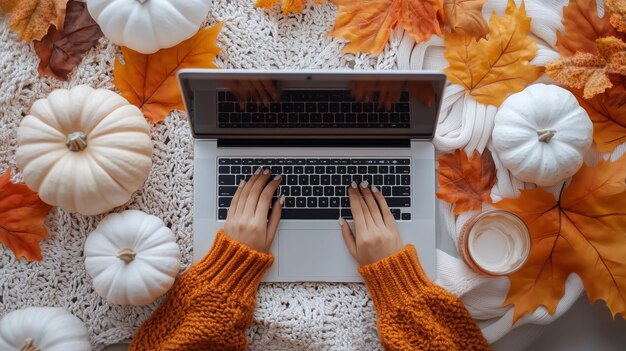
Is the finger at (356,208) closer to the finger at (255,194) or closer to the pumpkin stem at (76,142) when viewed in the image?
the finger at (255,194)

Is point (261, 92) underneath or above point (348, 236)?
above

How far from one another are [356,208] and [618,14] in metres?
0.54

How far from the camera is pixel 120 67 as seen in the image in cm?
98

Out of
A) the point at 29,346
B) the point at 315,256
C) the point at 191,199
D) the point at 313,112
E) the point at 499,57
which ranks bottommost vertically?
the point at 29,346

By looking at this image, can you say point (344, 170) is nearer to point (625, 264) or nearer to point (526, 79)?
point (526, 79)

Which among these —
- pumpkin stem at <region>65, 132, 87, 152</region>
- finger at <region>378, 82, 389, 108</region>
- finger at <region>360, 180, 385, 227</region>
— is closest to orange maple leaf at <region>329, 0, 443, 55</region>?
finger at <region>378, 82, 389, 108</region>

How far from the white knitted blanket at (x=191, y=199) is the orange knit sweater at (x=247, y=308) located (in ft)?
0.11

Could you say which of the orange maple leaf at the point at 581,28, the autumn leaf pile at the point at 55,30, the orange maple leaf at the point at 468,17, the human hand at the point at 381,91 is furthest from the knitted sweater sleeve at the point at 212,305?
the orange maple leaf at the point at 581,28

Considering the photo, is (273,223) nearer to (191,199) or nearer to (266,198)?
(266,198)

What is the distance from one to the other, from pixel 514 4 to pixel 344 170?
415mm

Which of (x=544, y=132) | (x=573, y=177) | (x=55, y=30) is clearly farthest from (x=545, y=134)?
(x=55, y=30)

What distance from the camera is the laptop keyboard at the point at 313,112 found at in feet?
2.93

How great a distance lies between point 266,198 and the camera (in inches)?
37.6

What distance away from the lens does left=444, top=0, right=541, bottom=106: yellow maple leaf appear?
97 centimetres
